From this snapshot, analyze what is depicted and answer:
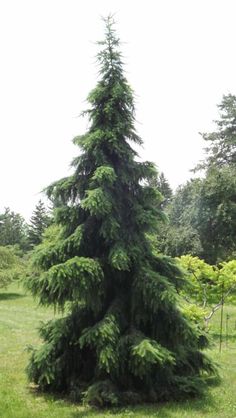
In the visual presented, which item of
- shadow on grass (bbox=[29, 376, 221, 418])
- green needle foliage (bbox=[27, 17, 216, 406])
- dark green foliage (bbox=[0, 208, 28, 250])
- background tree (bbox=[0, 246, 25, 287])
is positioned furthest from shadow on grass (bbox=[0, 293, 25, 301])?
dark green foliage (bbox=[0, 208, 28, 250])

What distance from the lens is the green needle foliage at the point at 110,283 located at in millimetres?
9289

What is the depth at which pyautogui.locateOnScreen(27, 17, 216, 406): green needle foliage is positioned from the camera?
929 centimetres

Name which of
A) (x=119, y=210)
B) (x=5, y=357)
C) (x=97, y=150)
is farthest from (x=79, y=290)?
(x=5, y=357)

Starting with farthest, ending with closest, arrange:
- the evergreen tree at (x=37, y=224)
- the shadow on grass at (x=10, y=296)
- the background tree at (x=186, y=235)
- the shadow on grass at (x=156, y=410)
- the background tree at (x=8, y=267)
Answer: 1. the evergreen tree at (x=37, y=224)
2. the shadow on grass at (x=10, y=296)
3. the background tree at (x=8, y=267)
4. the background tree at (x=186, y=235)
5. the shadow on grass at (x=156, y=410)

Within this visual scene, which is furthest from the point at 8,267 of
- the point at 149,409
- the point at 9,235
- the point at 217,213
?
the point at 9,235

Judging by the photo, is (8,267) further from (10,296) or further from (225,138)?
(225,138)

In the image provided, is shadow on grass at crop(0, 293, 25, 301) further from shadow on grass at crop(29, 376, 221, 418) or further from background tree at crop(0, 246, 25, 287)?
shadow on grass at crop(29, 376, 221, 418)

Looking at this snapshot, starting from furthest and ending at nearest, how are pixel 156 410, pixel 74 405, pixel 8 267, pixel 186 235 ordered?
1. pixel 8 267
2. pixel 186 235
3. pixel 74 405
4. pixel 156 410

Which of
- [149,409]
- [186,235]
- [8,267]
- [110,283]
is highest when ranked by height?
[186,235]

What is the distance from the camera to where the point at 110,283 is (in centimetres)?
1052

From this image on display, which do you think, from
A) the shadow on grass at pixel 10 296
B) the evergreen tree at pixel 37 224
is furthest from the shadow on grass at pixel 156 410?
the evergreen tree at pixel 37 224

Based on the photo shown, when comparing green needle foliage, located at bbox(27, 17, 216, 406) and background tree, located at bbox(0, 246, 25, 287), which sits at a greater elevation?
background tree, located at bbox(0, 246, 25, 287)

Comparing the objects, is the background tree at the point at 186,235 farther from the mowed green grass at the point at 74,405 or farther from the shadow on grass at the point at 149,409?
the shadow on grass at the point at 149,409

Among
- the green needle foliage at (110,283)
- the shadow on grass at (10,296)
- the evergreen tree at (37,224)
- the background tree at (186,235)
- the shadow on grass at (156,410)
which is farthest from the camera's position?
the evergreen tree at (37,224)
